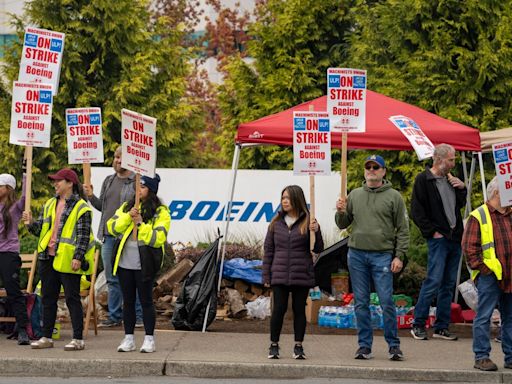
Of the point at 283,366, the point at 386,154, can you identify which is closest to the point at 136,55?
the point at 386,154

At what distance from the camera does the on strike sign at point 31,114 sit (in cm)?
1214

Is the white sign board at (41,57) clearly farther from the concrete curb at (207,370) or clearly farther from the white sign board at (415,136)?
the white sign board at (415,136)

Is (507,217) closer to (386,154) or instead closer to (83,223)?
(83,223)

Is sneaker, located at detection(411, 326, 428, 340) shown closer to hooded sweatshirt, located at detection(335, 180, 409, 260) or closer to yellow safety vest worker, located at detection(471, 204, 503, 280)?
hooded sweatshirt, located at detection(335, 180, 409, 260)

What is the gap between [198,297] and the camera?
13.2 meters

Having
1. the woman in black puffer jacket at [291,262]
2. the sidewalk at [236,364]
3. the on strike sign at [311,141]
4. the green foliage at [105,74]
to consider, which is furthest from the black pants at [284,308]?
the green foliage at [105,74]

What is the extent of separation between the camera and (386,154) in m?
19.5

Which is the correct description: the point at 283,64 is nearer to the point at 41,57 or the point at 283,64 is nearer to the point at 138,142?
the point at 41,57

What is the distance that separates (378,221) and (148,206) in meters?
2.14

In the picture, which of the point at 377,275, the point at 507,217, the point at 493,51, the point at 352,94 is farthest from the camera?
the point at 493,51

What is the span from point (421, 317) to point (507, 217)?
106 inches

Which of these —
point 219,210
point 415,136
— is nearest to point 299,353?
point 415,136

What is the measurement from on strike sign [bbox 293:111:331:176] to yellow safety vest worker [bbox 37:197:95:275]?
6.94 feet

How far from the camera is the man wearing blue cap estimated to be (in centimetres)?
1112
